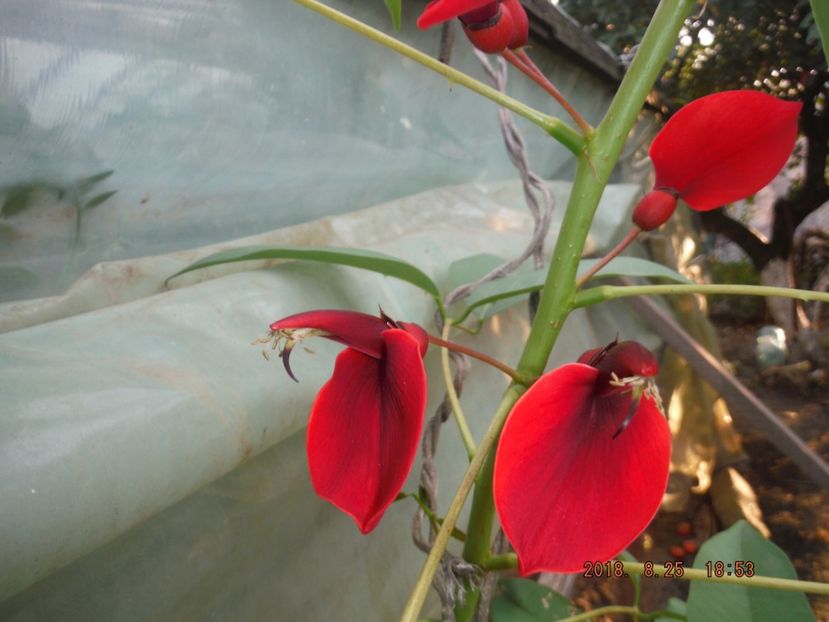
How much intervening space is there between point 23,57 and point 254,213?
0.23m

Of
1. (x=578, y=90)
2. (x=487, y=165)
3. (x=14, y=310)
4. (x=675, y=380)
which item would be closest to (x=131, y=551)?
(x=14, y=310)

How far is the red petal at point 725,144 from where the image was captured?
0.29 meters

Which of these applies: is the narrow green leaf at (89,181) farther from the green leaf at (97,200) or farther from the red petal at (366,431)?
the red petal at (366,431)

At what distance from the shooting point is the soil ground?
3.90 ft

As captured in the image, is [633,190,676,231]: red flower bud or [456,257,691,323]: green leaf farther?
[456,257,691,323]: green leaf

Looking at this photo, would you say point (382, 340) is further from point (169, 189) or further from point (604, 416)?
point (169, 189)

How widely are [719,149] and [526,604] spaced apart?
0.31 m

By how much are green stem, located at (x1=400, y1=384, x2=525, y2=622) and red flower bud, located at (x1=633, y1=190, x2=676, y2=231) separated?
103mm

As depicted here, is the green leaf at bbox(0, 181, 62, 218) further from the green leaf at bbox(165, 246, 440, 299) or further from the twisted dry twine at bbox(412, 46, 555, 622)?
the twisted dry twine at bbox(412, 46, 555, 622)

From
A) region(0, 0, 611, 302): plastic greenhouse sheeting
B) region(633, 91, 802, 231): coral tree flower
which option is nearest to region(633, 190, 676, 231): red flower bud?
region(633, 91, 802, 231): coral tree flower

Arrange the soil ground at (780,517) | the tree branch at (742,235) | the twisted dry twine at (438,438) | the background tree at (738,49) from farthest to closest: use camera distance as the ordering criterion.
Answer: the tree branch at (742,235), the background tree at (738,49), the soil ground at (780,517), the twisted dry twine at (438,438)

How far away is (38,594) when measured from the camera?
31 centimetres

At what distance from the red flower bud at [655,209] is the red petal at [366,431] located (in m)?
0.15

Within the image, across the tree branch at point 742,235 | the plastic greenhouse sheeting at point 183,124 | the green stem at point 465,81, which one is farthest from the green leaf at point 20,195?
the tree branch at point 742,235
